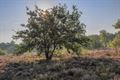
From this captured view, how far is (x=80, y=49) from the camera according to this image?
3600cm

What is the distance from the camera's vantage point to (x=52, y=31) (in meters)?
33.9

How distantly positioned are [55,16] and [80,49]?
5969 millimetres

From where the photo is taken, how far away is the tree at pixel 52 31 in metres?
33.8

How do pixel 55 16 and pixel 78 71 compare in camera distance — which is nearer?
pixel 78 71

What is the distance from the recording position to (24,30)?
34.5m

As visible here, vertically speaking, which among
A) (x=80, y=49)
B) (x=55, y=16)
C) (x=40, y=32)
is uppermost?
(x=55, y=16)

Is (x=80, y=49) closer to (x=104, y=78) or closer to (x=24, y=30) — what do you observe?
(x=24, y=30)

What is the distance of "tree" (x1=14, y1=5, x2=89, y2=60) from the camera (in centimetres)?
3384

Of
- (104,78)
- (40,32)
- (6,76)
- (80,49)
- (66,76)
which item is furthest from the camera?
(80,49)

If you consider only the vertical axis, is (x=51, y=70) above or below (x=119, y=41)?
below

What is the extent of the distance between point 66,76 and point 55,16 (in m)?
16.7

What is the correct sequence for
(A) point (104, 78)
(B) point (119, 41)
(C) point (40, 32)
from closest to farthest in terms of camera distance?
(A) point (104, 78) → (C) point (40, 32) → (B) point (119, 41)

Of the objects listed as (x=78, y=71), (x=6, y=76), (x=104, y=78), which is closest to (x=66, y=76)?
(x=78, y=71)

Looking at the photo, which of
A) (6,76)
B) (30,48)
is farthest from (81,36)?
(6,76)
